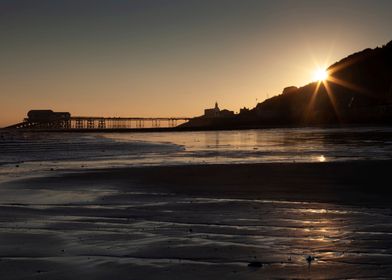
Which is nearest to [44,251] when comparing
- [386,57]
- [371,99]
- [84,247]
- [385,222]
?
[84,247]

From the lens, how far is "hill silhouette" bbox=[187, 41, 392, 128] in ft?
435

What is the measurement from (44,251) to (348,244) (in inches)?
159

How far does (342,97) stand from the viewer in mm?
160750

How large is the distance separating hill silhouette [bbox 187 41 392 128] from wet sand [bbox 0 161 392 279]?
109265 millimetres

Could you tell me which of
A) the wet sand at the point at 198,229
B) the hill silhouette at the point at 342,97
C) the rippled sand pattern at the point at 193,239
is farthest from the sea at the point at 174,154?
the hill silhouette at the point at 342,97

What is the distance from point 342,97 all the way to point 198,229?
158 metres

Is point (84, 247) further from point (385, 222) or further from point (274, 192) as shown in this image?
point (274, 192)

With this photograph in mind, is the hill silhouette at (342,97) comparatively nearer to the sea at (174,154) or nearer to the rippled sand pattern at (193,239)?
the sea at (174,154)

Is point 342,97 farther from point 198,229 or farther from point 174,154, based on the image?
point 198,229

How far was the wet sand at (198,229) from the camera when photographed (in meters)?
6.38

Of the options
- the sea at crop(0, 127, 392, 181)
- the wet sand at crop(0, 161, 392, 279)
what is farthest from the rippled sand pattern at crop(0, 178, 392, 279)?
the sea at crop(0, 127, 392, 181)

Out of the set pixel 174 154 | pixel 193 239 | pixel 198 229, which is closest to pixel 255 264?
pixel 193 239

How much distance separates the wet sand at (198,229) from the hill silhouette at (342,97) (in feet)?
358

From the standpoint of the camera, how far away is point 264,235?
26.9ft
